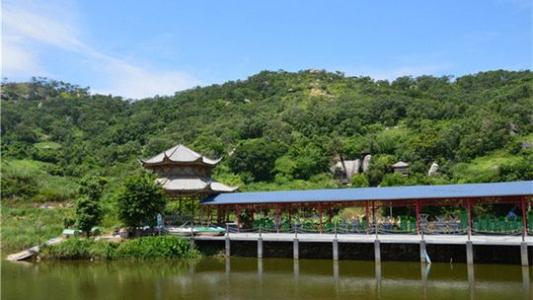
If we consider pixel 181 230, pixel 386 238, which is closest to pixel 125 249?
pixel 181 230

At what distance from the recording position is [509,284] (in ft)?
68.2

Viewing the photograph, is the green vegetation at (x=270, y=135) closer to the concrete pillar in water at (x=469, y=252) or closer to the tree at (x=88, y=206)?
the tree at (x=88, y=206)

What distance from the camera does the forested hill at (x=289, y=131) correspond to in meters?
59.0

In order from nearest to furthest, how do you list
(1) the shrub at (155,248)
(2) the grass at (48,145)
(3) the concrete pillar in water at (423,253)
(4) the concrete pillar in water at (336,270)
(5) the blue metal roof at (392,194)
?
(4) the concrete pillar in water at (336,270) → (5) the blue metal roof at (392,194) → (3) the concrete pillar in water at (423,253) → (1) the shrub at (155,248) → (2) the grass at (48,145)

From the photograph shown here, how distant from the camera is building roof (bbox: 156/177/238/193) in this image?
3438 centimetres

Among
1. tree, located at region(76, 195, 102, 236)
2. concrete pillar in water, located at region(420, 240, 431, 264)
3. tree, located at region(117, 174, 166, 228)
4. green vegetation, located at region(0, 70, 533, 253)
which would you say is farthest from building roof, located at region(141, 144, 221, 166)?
concrete pillar in water, located at region(420, 240, 431, 264)

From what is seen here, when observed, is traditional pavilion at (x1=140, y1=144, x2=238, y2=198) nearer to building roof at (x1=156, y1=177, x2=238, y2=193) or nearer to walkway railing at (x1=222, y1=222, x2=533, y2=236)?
building roof at (x1=156, y1=177, x2=238, y2=193)

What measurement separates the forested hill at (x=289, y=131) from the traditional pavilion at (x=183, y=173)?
2007cm

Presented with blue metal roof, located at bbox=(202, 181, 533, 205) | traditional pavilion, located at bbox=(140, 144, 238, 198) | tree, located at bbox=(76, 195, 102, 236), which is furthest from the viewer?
traditional pavilion, located at bbox=(140, 144, 238, 198)

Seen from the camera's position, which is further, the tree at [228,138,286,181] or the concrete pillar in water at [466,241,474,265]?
the tree at [228,138,286,181]

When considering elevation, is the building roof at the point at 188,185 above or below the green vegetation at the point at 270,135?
below

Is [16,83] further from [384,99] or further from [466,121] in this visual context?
[466,121]

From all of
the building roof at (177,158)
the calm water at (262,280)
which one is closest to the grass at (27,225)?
the calm water at (262,280)

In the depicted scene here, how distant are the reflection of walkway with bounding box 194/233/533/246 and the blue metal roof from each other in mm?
1927
